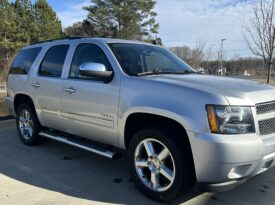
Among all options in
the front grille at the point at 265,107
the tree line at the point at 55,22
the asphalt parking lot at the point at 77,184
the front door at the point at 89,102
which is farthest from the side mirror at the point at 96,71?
the tree line at the point at 55,22

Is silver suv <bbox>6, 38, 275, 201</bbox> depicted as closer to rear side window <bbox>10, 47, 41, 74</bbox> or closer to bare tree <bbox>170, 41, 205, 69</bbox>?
rear side window <bbox>10, 47, 41, 74</bbox>

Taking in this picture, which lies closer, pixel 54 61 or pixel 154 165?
pixel 154 165

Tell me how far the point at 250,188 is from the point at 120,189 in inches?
61.2

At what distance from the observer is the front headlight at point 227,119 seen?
3268 millimetres

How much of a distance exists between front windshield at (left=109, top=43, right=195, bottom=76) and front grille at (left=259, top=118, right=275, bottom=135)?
57.8 inches

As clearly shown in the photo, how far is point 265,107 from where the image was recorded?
3.56m

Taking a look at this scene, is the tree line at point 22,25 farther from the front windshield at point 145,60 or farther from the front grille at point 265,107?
the front grille at point 265,107

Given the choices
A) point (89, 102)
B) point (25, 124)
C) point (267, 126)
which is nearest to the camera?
point (267, 126)

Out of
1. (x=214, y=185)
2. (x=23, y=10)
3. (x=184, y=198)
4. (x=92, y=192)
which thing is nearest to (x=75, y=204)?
(x=92, y=192)

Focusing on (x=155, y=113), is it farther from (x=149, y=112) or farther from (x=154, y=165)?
(x=154, y=165)

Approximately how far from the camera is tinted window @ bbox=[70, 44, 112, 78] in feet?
15.0

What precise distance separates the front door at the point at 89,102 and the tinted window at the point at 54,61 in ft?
1.03

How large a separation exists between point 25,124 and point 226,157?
4.10 meters

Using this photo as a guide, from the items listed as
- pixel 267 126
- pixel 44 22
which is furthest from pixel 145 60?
pixel 44 22
